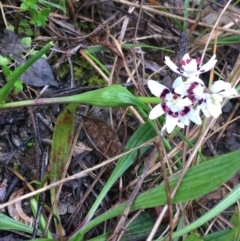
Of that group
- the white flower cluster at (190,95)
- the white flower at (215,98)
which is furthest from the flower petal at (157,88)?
the white flower at (215,98)

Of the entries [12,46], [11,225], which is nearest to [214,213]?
[11,225]

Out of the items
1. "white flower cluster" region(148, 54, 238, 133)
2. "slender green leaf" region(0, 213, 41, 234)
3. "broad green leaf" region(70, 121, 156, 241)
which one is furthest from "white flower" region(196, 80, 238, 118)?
"slender green leaf" region(0, 213, 41, 234)

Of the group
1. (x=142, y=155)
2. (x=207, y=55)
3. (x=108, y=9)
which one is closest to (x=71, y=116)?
(x=142, y=155)

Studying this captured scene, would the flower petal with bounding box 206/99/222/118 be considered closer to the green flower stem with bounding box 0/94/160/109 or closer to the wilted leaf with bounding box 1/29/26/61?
the green flower stem with bounding box 0/94/160/109

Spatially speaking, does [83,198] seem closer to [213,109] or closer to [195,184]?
[195,184]

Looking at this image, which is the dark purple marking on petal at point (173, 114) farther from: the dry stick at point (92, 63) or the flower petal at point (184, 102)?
the dry stick at point (92, 63)

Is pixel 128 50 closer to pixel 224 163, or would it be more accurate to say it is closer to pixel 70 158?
pixel 70 158
